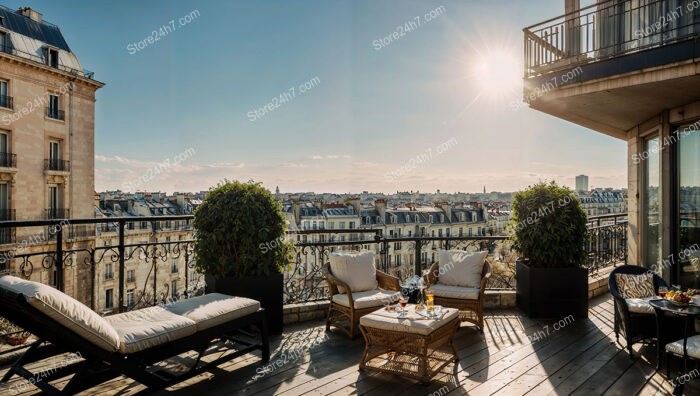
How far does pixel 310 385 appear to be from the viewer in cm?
352

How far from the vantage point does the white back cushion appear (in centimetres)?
511

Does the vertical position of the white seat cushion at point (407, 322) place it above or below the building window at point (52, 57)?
below

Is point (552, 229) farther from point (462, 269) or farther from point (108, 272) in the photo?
point (108, 272)

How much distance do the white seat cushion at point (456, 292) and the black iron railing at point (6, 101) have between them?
2459 cm

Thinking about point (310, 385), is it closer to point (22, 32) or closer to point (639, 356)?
point (639, 356)

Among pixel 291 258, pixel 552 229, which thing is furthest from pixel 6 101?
pixel 552 229

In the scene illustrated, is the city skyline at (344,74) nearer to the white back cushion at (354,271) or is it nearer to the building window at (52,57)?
the white back cushion at (354,271)

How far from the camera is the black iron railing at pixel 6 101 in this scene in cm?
2072

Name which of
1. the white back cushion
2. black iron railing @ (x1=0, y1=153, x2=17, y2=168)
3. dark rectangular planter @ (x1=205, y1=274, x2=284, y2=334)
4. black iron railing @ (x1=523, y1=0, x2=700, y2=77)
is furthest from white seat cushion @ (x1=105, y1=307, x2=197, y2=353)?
black iron railing @ (x1=0, y1=153, x2=17, y2=168)

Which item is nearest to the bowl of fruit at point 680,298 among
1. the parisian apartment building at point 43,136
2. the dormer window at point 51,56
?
the parisian apartment building at point 43,136

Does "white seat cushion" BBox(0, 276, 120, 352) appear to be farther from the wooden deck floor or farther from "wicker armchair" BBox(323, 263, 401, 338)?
"wicker armchair" BBox(323, 263, 401, 338)

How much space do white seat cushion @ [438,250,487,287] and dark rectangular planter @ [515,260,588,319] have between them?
2.63ft

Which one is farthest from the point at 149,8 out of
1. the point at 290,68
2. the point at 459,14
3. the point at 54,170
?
the point at 54,170

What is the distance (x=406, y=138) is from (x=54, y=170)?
2005cm
